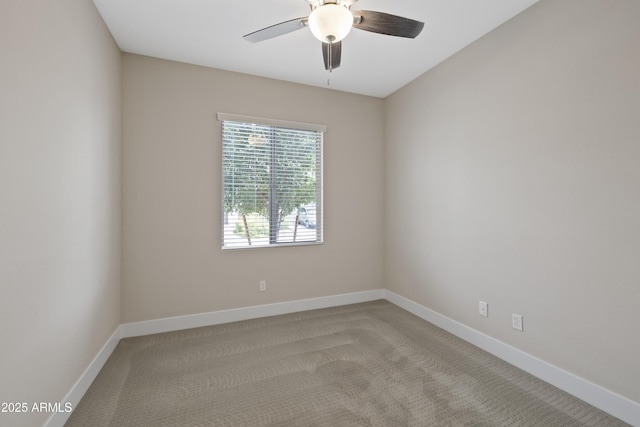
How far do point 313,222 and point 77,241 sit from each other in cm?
225

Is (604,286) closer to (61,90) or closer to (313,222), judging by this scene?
(313,222)

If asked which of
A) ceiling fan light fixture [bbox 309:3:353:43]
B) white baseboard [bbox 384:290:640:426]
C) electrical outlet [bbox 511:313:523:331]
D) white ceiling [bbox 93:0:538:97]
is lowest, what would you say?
white baseboard [bbox 384:290:640:426]

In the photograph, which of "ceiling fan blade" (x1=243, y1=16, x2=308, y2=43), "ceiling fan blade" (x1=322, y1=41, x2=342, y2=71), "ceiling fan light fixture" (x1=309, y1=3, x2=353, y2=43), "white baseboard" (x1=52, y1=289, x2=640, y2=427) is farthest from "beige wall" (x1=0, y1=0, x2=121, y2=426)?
"ceiling fan blade" (x1=322, y1=41, x2=342, y2=71)

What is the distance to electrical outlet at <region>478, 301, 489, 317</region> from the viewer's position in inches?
97.7

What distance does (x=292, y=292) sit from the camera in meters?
3.38

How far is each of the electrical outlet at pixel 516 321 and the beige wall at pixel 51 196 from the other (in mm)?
3039

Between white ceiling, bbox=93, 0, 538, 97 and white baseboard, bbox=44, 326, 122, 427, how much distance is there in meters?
Result: 2.62

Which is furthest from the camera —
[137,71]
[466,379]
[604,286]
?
[137,71]

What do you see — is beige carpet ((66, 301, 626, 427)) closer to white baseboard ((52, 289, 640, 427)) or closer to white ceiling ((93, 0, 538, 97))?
white baseboard ((52, 289, 640, 427))

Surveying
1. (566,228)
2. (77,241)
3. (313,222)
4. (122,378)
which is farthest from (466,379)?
(77,241)

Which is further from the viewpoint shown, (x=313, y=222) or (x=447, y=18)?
(x=313, y=222)

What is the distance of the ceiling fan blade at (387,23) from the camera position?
1.68 metres

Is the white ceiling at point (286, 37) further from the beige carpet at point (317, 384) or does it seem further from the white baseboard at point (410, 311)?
the beige carpet at point (317, 384)

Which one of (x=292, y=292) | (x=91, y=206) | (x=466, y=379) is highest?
(x=91, y=206)
